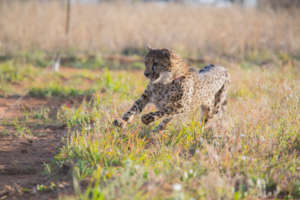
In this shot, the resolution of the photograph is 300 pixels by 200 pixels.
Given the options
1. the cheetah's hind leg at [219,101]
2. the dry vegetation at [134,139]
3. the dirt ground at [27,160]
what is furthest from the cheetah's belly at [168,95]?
the dirt ground at [27,160]

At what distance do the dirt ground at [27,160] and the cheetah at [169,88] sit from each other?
73cm

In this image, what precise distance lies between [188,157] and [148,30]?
758 centimetres

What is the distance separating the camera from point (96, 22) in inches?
410

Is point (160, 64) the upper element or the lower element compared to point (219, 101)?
upper

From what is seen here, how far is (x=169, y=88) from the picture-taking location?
317cm

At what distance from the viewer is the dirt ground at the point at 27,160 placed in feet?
7.97

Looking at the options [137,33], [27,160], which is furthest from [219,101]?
[137,33]

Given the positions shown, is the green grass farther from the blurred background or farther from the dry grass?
the dry grass

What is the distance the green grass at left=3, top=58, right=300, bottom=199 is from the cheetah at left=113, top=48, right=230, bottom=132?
0.60 ft

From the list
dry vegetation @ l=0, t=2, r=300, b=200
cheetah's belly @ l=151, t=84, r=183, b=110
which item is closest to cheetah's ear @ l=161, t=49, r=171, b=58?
cheetah's belly @ l=151, t=84, r=183, b=110

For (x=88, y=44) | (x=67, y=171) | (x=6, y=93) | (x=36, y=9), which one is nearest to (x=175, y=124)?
(x=67, y=171)

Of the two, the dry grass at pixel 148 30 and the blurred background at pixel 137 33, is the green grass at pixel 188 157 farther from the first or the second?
the dry grass at pixel 148 30

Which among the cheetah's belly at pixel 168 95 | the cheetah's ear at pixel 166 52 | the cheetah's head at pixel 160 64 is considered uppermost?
the cheetah's ear at pixel 166 52

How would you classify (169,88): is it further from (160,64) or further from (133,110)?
(133,110)
